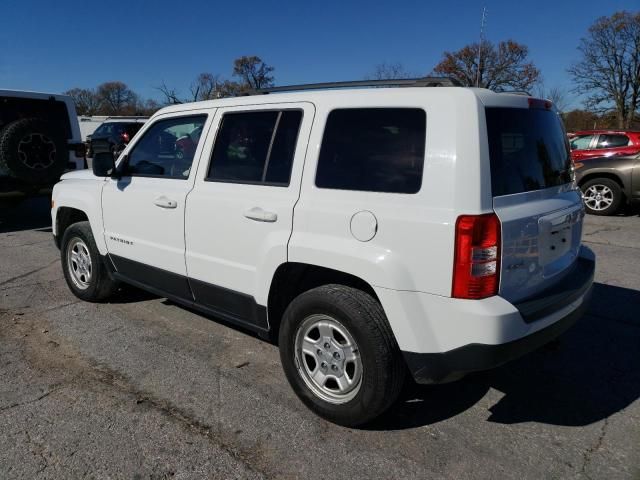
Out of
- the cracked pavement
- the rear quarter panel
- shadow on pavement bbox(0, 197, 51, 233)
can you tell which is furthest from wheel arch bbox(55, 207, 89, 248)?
shadow on pavement bbox(0, 197, 51, 233)

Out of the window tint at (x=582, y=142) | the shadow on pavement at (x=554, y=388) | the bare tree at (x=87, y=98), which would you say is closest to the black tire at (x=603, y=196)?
the window tint at (x=582, y=142)

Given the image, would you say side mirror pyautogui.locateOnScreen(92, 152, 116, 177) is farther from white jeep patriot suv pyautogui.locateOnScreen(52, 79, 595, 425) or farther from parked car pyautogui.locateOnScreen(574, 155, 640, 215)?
parked car pyautogui.locateOnScreen(574, 155, 640, 215)

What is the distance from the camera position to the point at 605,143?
11.4 metres

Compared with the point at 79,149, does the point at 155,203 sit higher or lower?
lower

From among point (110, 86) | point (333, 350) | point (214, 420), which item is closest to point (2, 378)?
point (214, 420)

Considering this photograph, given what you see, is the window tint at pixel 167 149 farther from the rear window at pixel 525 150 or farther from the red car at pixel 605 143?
the red car at pixel 605 143

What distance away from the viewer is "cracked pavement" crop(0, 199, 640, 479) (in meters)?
2.56

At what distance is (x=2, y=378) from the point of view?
11.2 ft

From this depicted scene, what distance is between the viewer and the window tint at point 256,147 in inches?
122

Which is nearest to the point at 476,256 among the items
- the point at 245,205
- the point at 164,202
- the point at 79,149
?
the point at 245,205

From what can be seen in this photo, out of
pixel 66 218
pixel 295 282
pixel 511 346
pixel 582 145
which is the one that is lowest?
pixel 511 346

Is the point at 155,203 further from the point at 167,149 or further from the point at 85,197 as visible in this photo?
the point at 85,197

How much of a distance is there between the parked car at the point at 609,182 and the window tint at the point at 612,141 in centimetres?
137

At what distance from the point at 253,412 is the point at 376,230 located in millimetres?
1338
